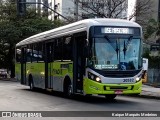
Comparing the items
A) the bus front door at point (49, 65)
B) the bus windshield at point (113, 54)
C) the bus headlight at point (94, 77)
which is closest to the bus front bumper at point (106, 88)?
the bus headlight at point (94, 77)

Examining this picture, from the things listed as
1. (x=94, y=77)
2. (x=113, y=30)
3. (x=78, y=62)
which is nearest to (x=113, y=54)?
(x=113, y=30)

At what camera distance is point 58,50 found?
21.0 m

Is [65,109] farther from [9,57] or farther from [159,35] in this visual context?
[9,57]

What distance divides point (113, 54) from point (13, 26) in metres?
40.0

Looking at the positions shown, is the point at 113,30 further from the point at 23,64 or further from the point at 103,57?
the point at 23,64

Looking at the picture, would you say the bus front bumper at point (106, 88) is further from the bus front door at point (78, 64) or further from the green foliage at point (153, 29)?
the green foliage at point (153, 29)

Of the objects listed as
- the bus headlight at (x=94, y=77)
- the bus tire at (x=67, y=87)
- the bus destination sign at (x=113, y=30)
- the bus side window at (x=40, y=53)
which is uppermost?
the bus destination sign at (x=113, y=30)

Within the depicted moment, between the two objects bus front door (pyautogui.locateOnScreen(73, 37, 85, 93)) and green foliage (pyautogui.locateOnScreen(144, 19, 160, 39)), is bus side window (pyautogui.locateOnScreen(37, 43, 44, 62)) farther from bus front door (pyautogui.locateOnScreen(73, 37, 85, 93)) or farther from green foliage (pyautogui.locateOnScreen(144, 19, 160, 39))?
green foliage (pyautogui.locateOnScreen(144, 19, 160, 39))

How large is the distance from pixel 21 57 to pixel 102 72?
1355cm

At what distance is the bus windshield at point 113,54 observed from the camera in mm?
17156

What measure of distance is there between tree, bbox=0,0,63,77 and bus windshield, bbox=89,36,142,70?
125 ft

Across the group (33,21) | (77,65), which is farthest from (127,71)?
(33,21)

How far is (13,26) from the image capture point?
55.8 metres

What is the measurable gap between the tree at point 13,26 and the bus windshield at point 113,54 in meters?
38.2
